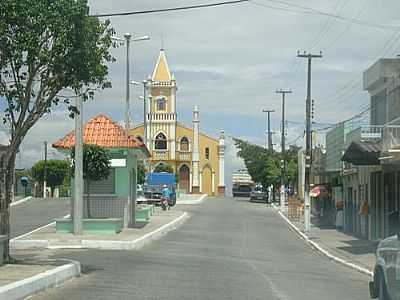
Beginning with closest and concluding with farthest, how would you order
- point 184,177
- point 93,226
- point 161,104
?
point 93,226
point 161,104
point 184,177

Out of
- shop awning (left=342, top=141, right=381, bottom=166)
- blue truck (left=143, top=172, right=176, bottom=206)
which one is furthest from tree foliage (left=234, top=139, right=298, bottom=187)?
shop awning (left=342, top=141, right=381, bottom=166)

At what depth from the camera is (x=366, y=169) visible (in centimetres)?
3847

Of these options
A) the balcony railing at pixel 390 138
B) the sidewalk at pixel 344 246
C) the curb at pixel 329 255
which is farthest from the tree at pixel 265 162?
the balcony railing at pixel 390 138

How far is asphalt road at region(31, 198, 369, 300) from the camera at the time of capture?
15484mm

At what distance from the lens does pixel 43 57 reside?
54.7ft

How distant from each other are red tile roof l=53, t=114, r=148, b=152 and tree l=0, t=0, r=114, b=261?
15.5 meters

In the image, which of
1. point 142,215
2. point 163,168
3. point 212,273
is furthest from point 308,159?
point 163,168

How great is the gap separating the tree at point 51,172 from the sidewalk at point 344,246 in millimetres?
43418

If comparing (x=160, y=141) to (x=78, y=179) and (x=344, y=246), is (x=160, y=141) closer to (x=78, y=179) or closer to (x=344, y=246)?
(x=344, y=246)

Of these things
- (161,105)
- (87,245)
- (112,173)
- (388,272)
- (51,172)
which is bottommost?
(87,245)

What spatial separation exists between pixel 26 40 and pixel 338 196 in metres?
35.6

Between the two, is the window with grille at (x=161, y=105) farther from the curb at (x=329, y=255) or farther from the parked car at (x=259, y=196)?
the curb at (x=329, y=255)

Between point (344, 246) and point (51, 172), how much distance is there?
56.5 meters

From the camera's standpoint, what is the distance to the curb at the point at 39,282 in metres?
13.0
